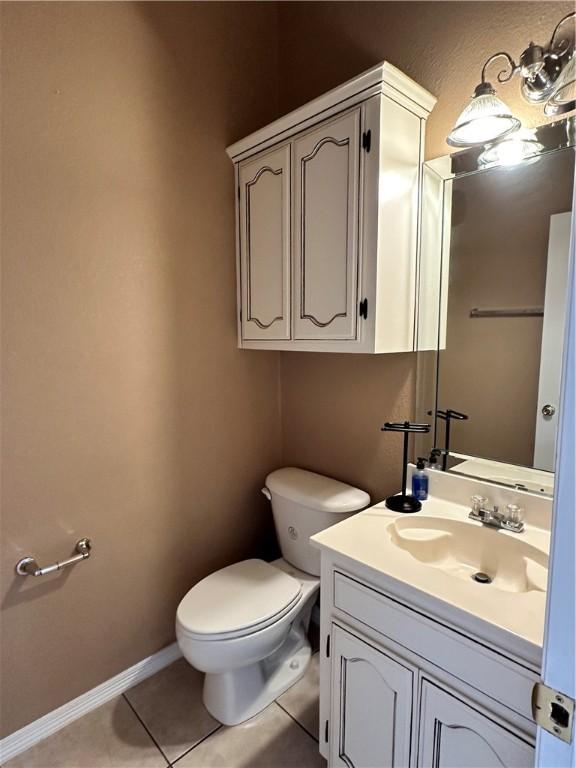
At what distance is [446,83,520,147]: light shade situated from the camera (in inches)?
42.9

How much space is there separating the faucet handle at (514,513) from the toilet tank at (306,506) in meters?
0.51

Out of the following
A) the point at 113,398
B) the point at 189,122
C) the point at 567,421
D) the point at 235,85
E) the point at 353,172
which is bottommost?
the point at 113,398

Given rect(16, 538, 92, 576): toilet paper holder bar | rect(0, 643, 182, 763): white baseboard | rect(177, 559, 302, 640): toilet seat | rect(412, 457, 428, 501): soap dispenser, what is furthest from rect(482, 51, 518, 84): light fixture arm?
rect(0, 643, 182, 763): white baseboard

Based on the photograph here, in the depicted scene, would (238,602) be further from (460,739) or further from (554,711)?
(554,711)

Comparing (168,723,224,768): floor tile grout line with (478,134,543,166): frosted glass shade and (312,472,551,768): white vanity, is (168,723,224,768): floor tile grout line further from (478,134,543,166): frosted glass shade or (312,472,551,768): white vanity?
(478,134,543,166): frosted glass shade

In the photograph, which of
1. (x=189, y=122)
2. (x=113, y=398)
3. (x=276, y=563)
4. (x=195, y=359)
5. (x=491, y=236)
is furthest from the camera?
(x=276, y=563)

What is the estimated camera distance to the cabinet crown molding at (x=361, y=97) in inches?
46.4

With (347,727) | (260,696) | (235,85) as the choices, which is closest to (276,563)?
(260,696)

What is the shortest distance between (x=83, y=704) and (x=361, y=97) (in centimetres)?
226

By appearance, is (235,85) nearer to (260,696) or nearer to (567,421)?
(567,421)

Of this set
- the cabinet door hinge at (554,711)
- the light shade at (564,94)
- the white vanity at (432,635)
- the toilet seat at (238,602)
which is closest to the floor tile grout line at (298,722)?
the white vanity at (432,635)

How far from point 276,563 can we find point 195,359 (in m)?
0.97

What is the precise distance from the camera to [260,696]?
149 centimetres

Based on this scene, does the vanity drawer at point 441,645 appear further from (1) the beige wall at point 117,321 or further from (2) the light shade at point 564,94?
(2) the light shade at point 564,94
